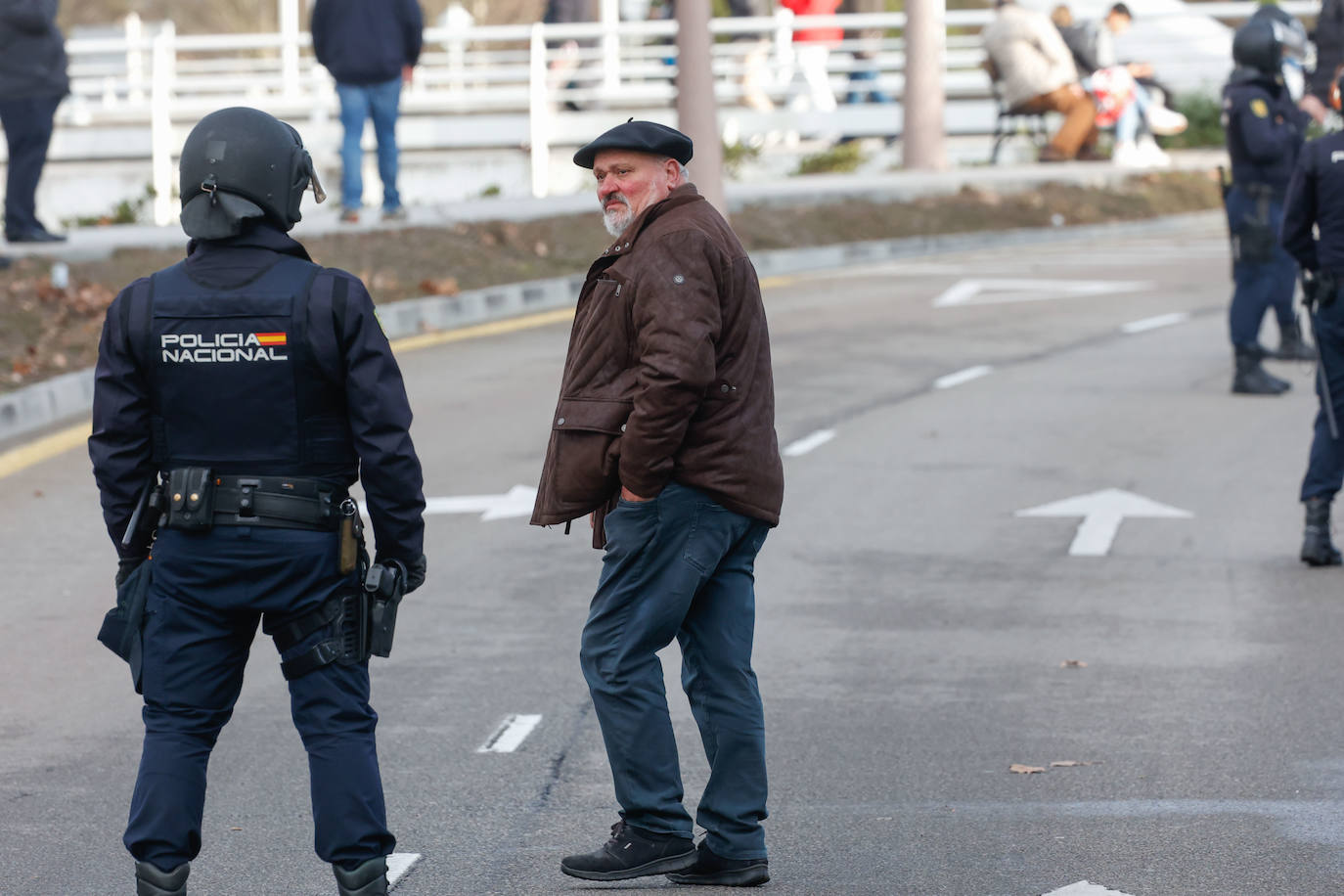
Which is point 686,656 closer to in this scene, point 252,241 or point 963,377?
point 252,241

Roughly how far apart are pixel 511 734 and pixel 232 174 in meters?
2.60

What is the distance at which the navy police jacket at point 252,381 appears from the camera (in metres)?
4.60

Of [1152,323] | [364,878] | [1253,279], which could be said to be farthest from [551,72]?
[364,878]

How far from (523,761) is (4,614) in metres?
2.88

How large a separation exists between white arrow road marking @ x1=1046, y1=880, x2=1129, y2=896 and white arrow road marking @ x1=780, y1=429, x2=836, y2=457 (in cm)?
652

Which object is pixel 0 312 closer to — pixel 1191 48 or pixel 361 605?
pixel 361 605

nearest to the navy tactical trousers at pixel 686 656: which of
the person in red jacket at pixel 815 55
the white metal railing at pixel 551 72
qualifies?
the white metal railing at pixel 551 72

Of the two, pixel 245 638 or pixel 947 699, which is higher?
pixel 245 638

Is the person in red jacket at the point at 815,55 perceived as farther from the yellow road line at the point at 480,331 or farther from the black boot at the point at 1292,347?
the black boot at the point at 1292,347

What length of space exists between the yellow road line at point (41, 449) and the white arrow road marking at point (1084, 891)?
23.9ft

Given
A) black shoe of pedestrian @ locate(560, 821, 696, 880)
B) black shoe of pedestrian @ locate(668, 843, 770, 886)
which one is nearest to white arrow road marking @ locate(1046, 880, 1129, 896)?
black shoe of pedestrian @ locate(668, 843, 770, 886)

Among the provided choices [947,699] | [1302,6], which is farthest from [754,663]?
[1302,6]

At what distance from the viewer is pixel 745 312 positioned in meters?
5.12

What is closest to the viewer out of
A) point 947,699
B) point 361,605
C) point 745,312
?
point 361,605
